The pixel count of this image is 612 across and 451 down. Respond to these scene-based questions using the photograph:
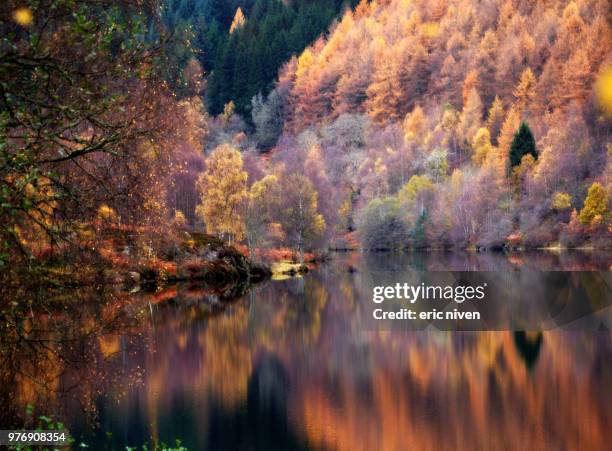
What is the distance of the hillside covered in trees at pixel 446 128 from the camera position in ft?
237

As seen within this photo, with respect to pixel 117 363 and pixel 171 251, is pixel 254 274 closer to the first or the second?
pixel 171 251

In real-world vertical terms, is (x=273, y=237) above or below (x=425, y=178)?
below

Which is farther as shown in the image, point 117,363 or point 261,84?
point 261,84

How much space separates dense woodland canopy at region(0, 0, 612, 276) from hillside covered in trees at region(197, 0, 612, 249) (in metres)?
0.29

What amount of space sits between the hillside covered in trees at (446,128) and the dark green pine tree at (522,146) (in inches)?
6.1

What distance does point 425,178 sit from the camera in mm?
90375

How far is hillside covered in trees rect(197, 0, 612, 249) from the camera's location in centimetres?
7231

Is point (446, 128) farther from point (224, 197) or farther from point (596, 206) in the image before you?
point (224, 197)

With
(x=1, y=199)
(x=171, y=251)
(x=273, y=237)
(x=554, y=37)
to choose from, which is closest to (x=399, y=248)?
(x=273, y=237)

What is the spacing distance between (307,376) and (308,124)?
123827mm

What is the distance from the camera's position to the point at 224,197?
48.4 m

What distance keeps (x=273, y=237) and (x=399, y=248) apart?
3360 cm

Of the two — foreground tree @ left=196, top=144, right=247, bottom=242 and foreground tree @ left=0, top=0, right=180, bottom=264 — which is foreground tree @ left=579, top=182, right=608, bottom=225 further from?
foreground tree @ left=0, top=0, right=180, bottom=264

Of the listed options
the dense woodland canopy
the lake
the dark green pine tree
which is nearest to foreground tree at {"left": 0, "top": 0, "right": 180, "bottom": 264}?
the dense woodland canopy
